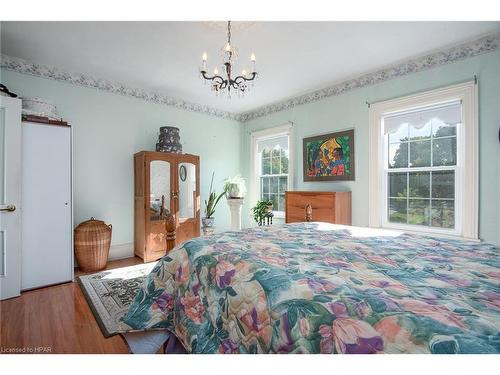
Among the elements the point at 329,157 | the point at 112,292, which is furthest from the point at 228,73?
the point at 112,292

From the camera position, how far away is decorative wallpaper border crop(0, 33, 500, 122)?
271cm

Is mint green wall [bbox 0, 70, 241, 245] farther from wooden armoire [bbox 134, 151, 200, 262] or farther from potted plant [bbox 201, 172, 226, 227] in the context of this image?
potted plant [bbox 201, 172, 226, 227]

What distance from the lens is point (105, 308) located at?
2.32 metres

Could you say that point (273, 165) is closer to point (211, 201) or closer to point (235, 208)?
point (235, 208)

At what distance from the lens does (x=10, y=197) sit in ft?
8.31

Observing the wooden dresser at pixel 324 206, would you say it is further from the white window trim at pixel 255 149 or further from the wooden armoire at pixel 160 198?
the wooden armoire at pixel 160 198

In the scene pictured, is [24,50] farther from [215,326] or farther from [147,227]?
[215,326]

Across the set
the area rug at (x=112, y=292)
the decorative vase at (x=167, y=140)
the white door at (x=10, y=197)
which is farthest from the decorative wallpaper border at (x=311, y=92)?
the area rug at (x=112, y=292)

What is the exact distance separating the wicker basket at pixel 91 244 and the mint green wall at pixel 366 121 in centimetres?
267

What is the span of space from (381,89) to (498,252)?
258 centimetres

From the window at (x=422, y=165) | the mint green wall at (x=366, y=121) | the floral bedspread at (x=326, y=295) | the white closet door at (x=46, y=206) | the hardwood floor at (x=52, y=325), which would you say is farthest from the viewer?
the window at (x=422, y=165)

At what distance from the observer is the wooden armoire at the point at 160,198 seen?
3705 mm

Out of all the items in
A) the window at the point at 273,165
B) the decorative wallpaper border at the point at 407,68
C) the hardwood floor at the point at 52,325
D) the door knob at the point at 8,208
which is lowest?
the hardwood floor at the point at 52,325
